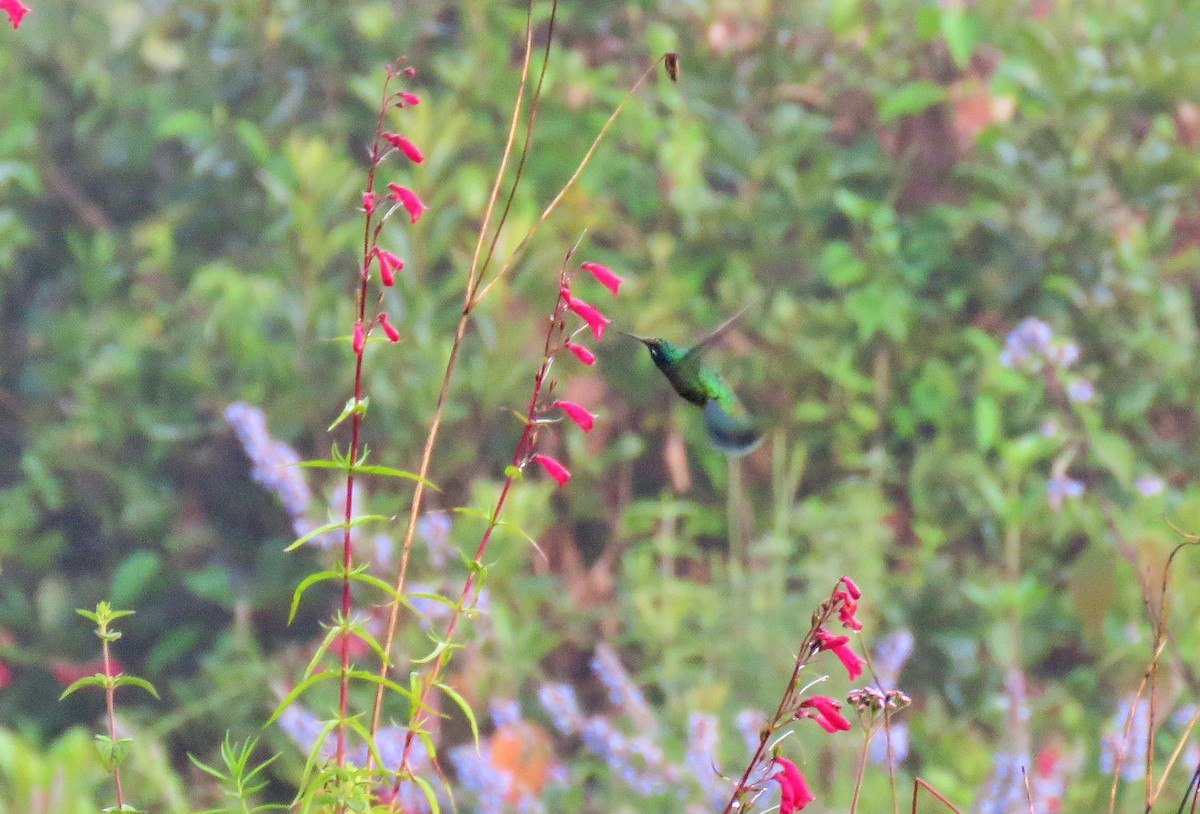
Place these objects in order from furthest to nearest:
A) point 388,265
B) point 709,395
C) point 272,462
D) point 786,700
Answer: point 272,462
point 709,395
point 388,265
point 786,700

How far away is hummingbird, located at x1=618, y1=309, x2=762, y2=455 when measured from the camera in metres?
1.89

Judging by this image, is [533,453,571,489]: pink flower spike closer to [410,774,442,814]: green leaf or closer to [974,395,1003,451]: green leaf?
[410,774,442,814]: green leaf

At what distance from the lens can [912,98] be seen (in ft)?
Answer: 11.1

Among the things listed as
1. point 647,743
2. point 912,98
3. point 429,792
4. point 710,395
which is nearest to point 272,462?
point 647,743

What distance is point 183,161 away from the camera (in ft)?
12.6

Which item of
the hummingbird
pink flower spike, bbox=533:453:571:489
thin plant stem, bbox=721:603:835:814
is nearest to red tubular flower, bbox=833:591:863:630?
thin plant stem, bbox=721:603:835:814

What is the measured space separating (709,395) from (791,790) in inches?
39.2

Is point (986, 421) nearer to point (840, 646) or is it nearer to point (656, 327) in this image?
point (656, 327)

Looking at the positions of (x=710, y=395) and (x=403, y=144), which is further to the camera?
(x=710, y=395)

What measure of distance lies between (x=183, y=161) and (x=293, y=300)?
→ 2.63ft

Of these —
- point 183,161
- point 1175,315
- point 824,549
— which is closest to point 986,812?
point 824,549

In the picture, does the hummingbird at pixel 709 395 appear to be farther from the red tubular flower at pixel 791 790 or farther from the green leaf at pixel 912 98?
the green leaf at pixel 912 98

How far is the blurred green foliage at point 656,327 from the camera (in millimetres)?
3221

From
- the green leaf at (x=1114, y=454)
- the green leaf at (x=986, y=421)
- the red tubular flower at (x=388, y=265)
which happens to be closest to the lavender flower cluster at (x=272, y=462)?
the green leaf at (x=986, y=421)
